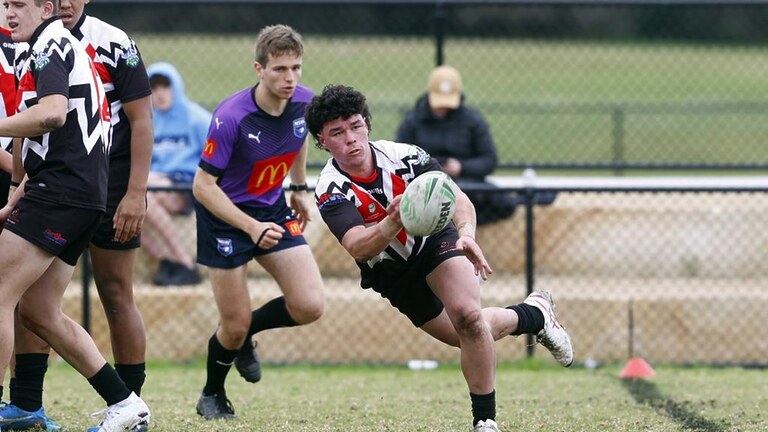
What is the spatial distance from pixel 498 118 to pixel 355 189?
776 centimetres

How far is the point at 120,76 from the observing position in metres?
5.47

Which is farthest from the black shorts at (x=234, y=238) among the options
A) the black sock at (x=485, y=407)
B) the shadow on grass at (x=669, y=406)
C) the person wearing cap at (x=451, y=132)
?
the person wearing cap at (x=451, y=132)

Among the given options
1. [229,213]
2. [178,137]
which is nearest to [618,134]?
[178,137]

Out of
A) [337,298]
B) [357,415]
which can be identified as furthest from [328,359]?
[357,415]

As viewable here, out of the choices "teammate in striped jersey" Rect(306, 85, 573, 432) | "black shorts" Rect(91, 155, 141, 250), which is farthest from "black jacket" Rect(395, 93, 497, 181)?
"black shorts" Rect(91, 155, 141, 250)

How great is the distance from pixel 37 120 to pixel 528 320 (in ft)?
7.44

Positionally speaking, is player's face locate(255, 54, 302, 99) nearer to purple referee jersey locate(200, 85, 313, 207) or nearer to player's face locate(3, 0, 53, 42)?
purple referee jersey locate(200, 85, 313, 207)

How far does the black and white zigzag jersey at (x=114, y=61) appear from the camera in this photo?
213 inches

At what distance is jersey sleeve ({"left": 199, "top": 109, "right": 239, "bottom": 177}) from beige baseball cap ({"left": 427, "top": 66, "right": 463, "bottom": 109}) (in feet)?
10.7

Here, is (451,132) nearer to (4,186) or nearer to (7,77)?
(4,186)

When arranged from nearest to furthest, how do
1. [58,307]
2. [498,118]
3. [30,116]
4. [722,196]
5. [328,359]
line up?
[30,116]
[58,307]
[328,359]
[722,196]
[498,118]

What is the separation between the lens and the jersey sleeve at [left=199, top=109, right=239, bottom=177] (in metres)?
6.02

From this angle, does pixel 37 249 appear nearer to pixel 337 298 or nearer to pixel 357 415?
pixel 357 415

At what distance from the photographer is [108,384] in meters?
5.14
